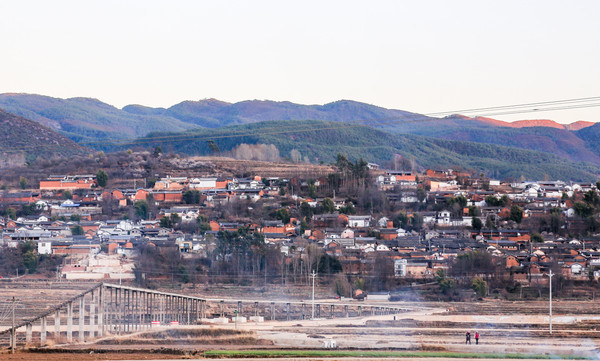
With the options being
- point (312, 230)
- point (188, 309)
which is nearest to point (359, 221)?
point (312, 230)

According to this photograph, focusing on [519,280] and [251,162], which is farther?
[251,162]

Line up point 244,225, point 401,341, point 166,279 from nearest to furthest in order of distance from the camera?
point 401,341
point 166,279
point 244,225

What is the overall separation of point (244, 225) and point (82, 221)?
41.0 ft

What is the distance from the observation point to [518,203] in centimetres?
8294

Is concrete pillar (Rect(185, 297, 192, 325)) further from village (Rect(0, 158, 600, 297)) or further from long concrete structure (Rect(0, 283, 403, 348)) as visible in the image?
village (Rect(0, 158, 600, 297))

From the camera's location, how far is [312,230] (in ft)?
235

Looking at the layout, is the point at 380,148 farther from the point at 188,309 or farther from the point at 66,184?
the point at 188,309

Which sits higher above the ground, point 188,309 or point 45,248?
point 45,248

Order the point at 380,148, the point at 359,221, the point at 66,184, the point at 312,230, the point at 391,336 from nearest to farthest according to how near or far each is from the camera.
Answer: the point at 391,336 → the point at 312,230 → the point at 359,221 → the point at 66,184 → the point at 380,148

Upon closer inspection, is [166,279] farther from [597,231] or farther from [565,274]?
[597,231]

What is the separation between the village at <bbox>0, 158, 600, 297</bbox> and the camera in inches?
2276

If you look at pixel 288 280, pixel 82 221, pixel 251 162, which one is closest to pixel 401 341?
pixel 288 280

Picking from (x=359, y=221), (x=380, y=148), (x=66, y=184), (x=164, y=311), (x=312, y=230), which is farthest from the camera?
(x=380, y=148)

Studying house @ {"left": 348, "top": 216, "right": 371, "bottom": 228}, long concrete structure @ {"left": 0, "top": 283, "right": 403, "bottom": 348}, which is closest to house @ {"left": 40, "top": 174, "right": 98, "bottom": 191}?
house @ {"left": 348, "top": 216, "right": 371, "bottom": 228}
